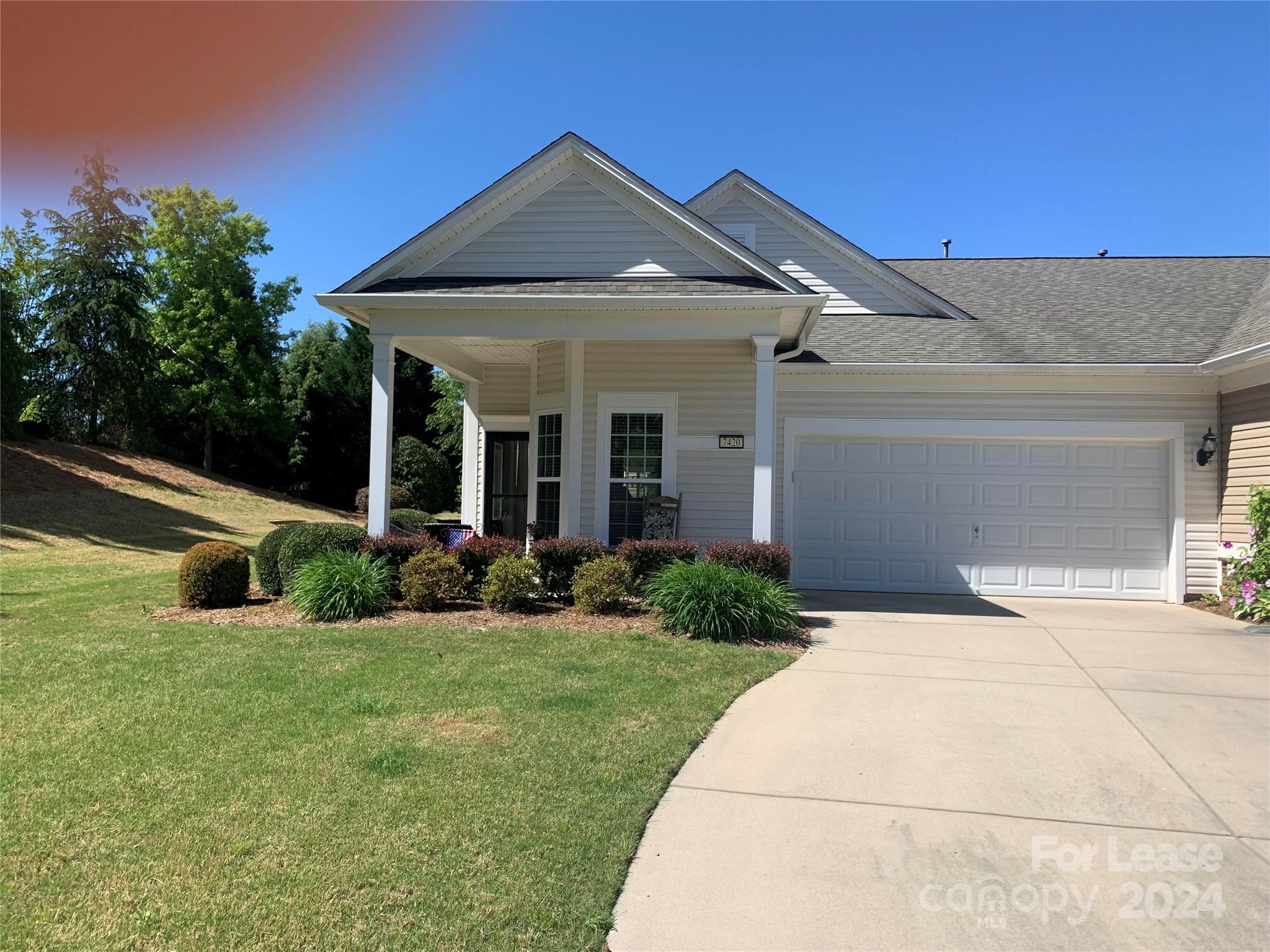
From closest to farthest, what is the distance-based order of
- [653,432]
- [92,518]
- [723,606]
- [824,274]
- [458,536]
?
[723,606]
[653,432]
[458,536]
[824,274]
[92,518]

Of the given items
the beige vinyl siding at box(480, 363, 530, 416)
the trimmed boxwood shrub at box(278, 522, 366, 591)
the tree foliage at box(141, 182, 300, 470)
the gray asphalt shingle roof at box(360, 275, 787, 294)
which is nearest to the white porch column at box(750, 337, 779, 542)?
the gray asphalt shingle roof at box(360, 275, 787, 294)

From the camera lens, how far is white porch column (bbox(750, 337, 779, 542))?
9.02 meters

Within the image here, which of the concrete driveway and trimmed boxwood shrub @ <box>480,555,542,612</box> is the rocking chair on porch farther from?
the concrete driveway

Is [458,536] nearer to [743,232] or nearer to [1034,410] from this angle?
[743,232]

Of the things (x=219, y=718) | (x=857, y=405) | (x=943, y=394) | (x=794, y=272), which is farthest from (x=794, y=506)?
(x=219, y=718)

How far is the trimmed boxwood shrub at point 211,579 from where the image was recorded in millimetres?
9078

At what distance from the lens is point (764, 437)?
9070 mm

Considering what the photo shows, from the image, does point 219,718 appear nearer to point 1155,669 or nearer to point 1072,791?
point 1072,791

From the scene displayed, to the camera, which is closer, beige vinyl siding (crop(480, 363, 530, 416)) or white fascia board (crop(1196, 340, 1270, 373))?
white fascia board (crop(1196, 340, 1270, 373))

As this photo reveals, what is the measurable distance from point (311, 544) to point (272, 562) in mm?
884

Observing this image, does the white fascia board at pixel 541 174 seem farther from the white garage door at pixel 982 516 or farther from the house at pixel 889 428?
the white garage door at pixel 982 516

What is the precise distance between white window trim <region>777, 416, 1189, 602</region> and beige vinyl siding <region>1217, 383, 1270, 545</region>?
46cm

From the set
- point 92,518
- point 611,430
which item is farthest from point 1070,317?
point 92,518

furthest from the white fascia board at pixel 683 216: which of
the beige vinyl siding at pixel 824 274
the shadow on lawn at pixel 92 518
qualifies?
the shadow on lawn at pixel 92 518
